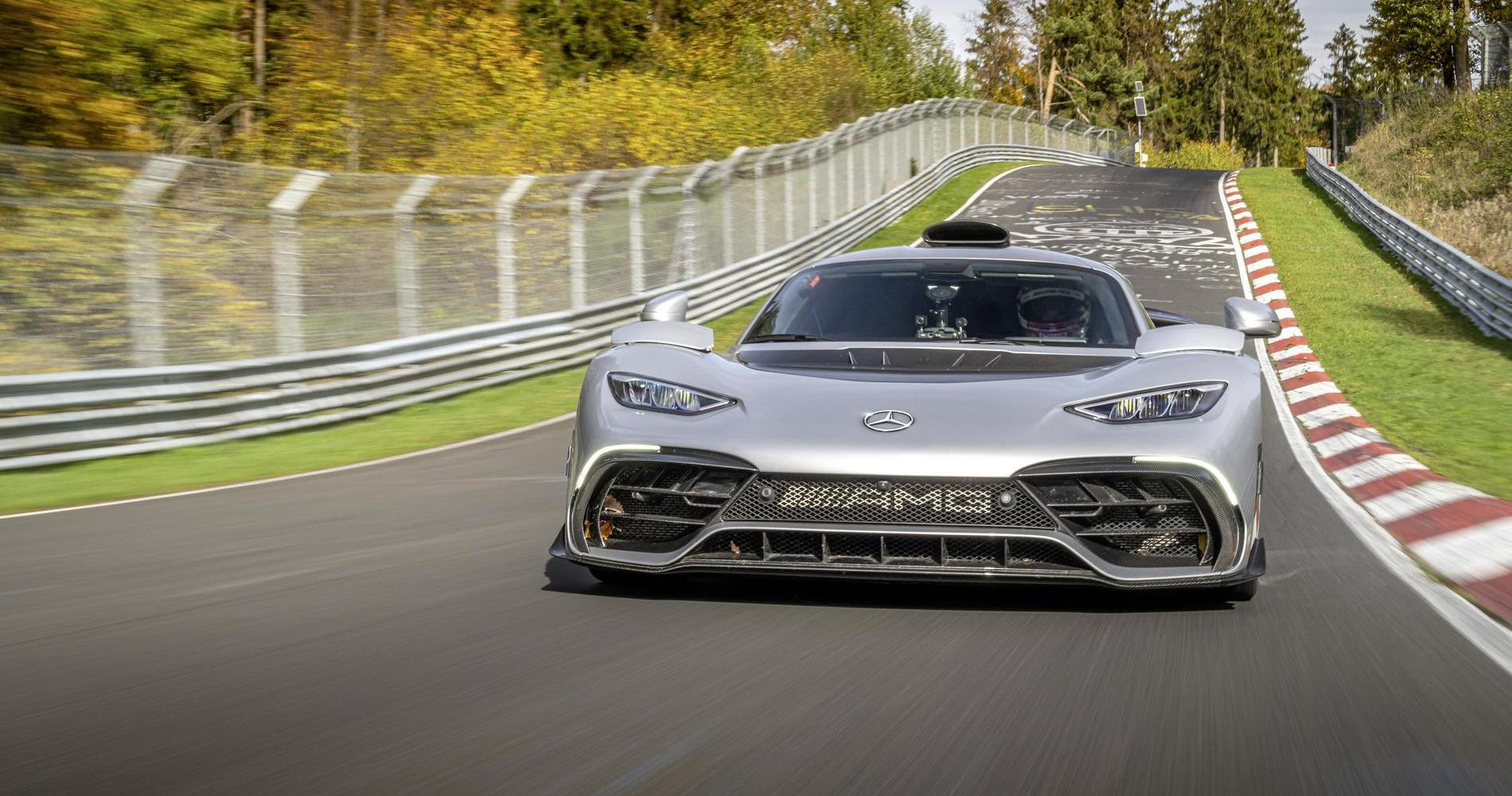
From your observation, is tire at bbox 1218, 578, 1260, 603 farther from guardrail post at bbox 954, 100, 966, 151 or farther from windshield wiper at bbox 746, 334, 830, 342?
guardrail post at bbox 954, 100, 966, 151

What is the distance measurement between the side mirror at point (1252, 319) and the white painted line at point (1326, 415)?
5.79 meters

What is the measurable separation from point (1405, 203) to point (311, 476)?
32886 mm

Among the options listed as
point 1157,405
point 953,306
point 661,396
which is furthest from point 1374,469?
point 661,396

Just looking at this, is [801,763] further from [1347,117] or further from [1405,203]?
[1347,117]

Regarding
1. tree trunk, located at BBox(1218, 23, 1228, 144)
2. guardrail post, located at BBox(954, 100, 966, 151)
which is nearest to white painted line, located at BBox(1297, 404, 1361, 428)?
guardrail post, located at BBox(954, 100, 966, 151)

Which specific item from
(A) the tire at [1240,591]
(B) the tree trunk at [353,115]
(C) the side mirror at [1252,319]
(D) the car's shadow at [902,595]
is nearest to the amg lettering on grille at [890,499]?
(D) the car's shadow at [902,595]

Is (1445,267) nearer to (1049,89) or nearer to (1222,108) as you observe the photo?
(1049,89)

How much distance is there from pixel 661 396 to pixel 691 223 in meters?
16.8

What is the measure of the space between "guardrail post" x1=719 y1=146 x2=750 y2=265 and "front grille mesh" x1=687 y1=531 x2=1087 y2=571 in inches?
723

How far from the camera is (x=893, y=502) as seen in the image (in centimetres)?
482

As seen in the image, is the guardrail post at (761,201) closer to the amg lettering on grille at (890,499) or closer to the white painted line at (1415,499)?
the white painted line at (1415,499)

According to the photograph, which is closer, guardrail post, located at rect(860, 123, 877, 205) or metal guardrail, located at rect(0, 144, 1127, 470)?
metal guardrail, located at rect(0, 144, 1127, 470)

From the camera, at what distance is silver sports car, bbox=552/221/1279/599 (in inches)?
189

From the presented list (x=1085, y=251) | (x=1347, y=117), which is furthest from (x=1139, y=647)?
(x=1347, y=117)
